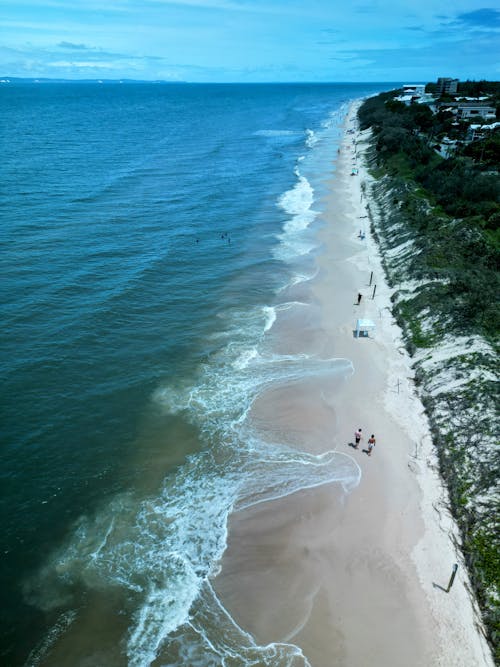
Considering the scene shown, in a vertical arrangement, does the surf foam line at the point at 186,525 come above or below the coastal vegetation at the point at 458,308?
below

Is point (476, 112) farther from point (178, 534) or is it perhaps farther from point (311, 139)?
point (178, 534)

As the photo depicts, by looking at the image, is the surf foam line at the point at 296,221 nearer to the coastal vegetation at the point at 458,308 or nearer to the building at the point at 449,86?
the coastal vegetation at the point at 458,308

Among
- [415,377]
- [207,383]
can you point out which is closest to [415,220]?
[415,377]

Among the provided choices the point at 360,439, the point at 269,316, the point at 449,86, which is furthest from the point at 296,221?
the point at 449,86

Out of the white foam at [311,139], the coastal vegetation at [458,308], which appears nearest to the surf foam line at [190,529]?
the coastal vegetation at [458,308]

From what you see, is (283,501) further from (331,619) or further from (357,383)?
(357,383)
